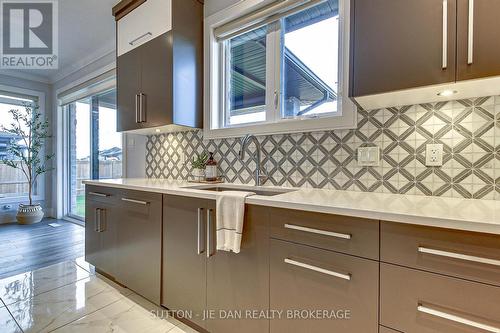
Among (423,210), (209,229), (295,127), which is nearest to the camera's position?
(423,210)

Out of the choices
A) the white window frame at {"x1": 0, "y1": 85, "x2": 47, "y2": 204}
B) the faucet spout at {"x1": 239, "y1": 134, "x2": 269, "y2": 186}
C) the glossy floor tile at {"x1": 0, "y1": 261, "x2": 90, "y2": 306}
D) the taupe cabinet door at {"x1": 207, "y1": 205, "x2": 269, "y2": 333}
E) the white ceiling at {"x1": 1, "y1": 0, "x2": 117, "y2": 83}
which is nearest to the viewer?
the taupe cabinet door at {"x1": 207, "y1": 205, "x2": 269, "y2": 333}

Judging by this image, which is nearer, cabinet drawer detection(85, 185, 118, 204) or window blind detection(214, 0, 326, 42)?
window blind detection(214, 0, 326, 42)

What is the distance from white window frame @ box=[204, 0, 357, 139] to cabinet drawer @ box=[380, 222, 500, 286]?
2.61ft

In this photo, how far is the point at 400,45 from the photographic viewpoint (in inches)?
43.1

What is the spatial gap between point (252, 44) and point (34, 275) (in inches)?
116

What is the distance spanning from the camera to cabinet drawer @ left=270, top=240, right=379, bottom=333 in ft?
3.21

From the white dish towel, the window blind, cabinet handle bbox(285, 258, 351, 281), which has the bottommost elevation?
cabinet handle bbox(285, 258, 351, 281)

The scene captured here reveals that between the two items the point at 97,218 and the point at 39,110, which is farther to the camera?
the point at 39,110

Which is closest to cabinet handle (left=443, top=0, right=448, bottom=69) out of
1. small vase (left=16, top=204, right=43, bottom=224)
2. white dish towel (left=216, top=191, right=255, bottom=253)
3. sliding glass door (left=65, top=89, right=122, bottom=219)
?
white dish towel (left=216, top=191, right=255, bottom=253)

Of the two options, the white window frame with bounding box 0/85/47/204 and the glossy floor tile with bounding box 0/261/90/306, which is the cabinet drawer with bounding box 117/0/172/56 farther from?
the white window frame with bounding box 0/85/47/204

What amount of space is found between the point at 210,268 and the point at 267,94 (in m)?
1.33

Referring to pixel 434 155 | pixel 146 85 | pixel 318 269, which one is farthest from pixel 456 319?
pixel 146 85

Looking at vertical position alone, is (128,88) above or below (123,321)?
above

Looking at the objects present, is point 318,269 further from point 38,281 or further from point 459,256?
point 38,281
